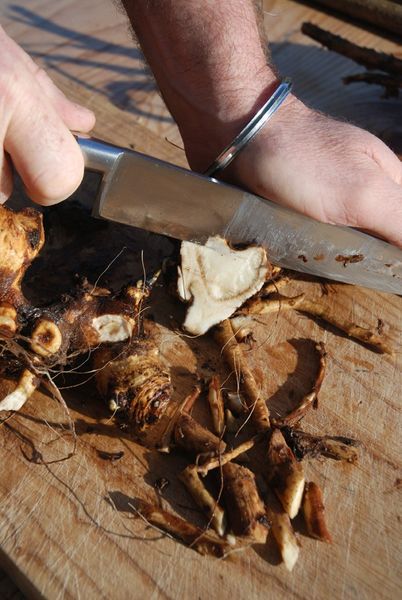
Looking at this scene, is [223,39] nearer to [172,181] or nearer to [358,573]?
[172,181]

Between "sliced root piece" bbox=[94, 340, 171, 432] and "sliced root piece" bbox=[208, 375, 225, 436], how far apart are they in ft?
0.38

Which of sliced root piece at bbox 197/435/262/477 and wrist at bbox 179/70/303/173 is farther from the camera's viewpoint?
wrist at bbox 179/70/303/173

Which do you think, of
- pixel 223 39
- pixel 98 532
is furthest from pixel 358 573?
pixel 223 39

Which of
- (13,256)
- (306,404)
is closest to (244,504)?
(306,404)

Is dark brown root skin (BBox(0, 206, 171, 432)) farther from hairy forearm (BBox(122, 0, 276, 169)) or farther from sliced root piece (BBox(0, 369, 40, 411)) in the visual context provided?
hairy forearm (BBox(122, 0, 276, 169))

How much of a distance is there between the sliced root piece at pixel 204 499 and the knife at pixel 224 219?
612 mm

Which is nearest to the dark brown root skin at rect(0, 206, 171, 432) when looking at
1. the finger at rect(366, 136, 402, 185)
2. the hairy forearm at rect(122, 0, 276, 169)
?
the hairy forearm at rect(122, 0, 276, 169)

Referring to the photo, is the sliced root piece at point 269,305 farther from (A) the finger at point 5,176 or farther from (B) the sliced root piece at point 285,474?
(A) the finger at point 5,176

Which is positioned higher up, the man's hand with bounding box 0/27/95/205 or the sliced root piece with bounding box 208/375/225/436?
the man's hand with bounding box 0/27/95/205

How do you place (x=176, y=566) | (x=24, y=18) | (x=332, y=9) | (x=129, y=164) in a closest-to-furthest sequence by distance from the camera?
(x=176, y=566) → (x=129, y=164) → (x=24, y=18) → (x=332, y=9)

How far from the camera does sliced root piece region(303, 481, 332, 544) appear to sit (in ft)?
4.30

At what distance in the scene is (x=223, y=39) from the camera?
72.1 inches

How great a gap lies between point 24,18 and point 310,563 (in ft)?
8.08

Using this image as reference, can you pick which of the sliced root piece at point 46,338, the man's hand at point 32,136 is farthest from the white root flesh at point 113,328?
the man's hand at point 32,136
